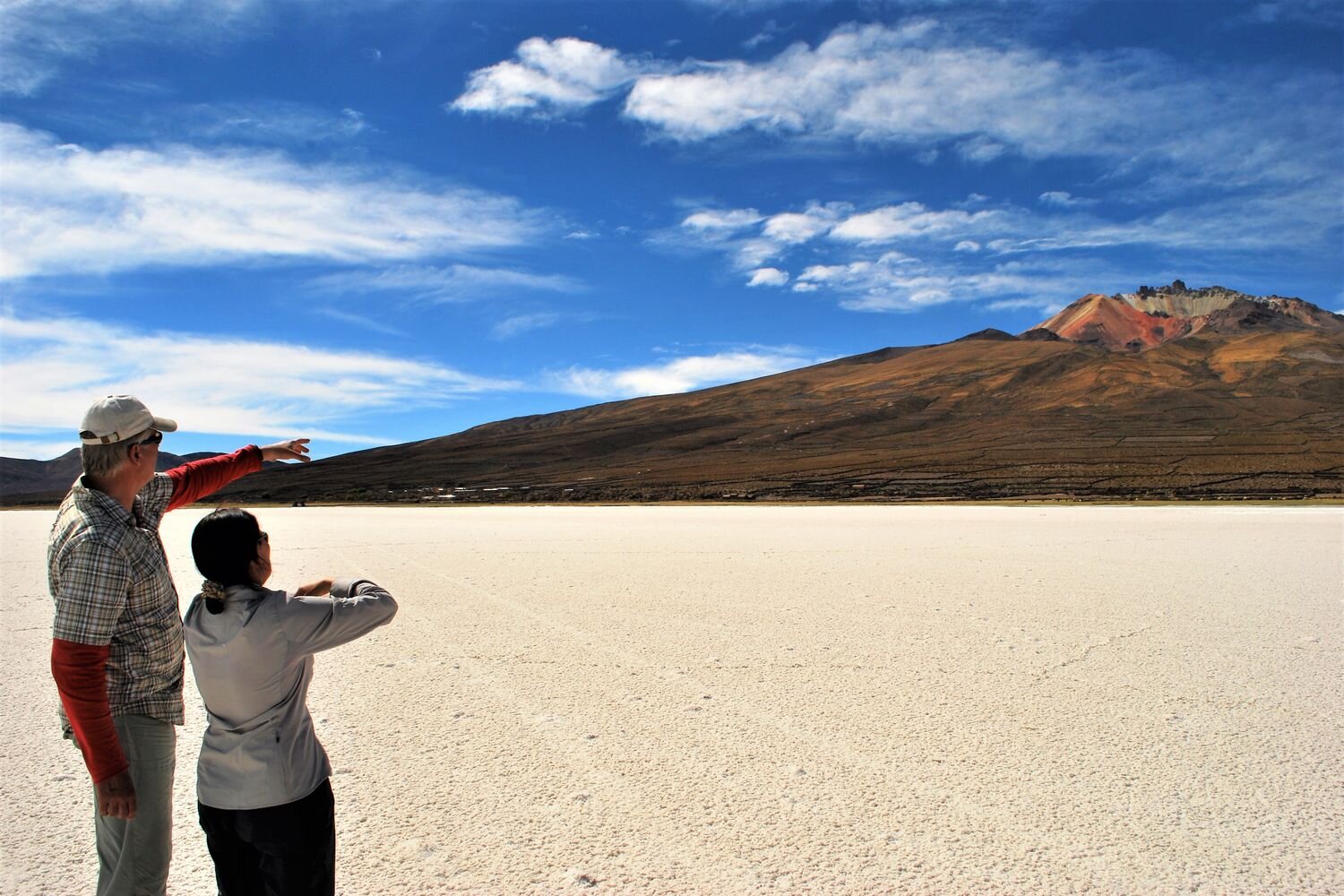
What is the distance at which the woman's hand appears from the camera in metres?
2.95

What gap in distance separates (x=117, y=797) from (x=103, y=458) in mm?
1101

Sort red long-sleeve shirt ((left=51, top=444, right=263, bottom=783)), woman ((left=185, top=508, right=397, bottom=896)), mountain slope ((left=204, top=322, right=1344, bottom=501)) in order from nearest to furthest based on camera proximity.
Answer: red long-sleeve shirt ((left=51, top=444, right=263, bottom=783))
woman ((left=185, top=508, right=397, bottom=896))
mountain slope ((left=204, top=322, right=1344, bottom=501))

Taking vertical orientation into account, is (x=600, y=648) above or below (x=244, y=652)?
below

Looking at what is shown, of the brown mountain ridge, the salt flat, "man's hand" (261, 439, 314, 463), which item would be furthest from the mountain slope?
"man's hand" (261, 439, 314, 463)

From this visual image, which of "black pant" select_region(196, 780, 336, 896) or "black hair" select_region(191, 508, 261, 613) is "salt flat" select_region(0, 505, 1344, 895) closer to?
"black pant" select_region(196, 780, 336, 896)

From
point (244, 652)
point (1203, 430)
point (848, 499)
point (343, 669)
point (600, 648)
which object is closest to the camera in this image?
point (244, 652)

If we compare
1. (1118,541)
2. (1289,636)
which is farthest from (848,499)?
(1289,636)

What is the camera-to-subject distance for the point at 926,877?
12.6ft

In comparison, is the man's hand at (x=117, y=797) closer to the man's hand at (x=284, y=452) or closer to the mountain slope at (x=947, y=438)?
the man's hand at (x=284, y=452)

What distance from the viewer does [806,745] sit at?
18.3 ft

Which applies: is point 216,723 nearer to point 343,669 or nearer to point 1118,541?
point 343,669

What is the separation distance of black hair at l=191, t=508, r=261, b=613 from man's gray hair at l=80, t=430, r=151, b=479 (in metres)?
0.40

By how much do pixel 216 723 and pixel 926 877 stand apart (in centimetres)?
306

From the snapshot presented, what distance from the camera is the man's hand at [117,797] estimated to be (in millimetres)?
2712
